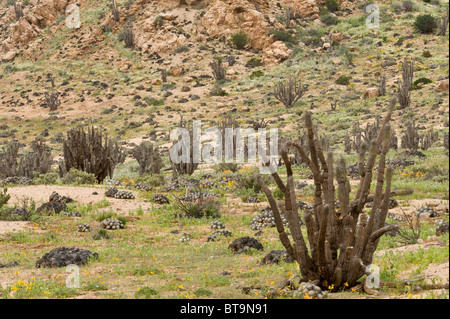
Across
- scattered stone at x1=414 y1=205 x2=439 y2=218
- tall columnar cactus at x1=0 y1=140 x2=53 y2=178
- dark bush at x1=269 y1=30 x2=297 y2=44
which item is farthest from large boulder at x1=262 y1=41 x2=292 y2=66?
scattered stone at x1=414 y1=205 x2=439 y2=218

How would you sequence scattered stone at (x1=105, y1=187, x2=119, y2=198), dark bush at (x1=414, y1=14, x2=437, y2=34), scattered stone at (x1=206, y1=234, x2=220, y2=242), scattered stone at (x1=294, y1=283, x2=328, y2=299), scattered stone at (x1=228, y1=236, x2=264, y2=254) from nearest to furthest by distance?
scattered stone at (x1=294, y1=283, x2=328, y2=299), scattered stone at (x1=228, y1=236, x2=264, y2=254), scattered stone at (x1=206, y1=234, x2=220, y2=242), scattered stone at (x1=105, y1=187, x2=119, y2=198), dark bush at (x1=414, y1=14, x2=437, y2=34)

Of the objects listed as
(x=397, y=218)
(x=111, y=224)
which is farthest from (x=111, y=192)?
(x=397, y=218)

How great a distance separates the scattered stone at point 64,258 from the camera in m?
7.37

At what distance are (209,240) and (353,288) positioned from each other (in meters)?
4.83

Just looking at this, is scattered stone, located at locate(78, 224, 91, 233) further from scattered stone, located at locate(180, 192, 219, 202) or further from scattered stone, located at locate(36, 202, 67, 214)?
scattered stone, located at locate(180, 192, 219, 202)

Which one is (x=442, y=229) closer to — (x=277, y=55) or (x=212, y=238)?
→ (x=212, y=238)

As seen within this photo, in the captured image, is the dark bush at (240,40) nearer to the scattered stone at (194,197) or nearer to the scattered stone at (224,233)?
the scattered stone at (194,197)

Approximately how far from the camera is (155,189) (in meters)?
15.5

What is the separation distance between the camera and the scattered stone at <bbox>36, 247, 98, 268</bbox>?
7.37m

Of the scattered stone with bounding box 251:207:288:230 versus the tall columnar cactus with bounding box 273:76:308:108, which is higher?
the tall columnar cactus with bounding box 273:76:308:108

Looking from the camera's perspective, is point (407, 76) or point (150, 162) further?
point (407, 76)

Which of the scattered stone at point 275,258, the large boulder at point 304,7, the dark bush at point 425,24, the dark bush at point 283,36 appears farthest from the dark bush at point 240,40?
the scattered stone at point 275,258

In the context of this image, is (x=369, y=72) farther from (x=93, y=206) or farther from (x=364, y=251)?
(x=364, y=251)

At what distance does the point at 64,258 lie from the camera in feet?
24.7
